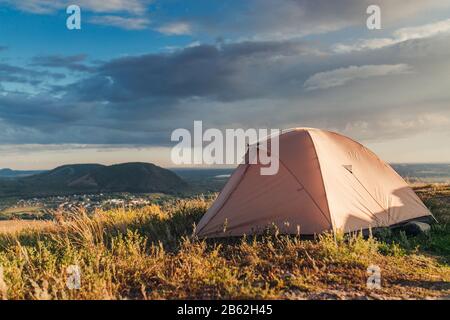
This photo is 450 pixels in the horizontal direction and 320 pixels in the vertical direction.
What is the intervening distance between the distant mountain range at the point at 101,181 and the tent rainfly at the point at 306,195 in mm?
138883

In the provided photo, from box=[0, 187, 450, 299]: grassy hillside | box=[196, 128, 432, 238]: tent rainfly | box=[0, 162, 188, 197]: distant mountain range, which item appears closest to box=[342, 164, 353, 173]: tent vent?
box=[196, 128, 432, 238]: tent rainfly

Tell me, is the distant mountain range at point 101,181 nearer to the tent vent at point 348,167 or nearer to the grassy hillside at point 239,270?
the tent vent at point 348,167

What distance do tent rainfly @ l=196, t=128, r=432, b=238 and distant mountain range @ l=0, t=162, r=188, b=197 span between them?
139 meters

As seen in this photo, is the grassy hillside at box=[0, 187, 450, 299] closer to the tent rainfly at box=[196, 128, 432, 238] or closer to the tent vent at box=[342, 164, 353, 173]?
the tent rainfly at box=[196, 128, 432, 238]

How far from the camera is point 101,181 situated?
563 ft

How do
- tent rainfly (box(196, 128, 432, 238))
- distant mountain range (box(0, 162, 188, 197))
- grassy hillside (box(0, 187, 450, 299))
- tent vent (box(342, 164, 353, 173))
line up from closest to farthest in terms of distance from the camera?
1. grassy hillside (box(0, 187, 450, 299))
2. tent rainfly (box(196, 128, 432, 238))
3. tent vent (box(342, 164, 353, 173))
4. distant mountain range (box(0, 162, 188, 197))

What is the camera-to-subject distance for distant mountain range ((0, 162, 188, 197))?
152 metres

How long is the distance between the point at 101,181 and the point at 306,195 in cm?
16845

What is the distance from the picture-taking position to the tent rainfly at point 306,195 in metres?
10.8

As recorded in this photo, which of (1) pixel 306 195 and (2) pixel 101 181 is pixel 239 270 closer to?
(1) pixel 306 195

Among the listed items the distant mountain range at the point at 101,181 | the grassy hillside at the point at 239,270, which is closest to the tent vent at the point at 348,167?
the grassy hillside at the point at 239,270

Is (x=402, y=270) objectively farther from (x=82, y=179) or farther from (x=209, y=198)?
(x=82, y=179)

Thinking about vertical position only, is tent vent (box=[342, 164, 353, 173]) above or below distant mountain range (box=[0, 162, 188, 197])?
above

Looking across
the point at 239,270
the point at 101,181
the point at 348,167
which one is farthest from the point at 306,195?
the point at 101,181
